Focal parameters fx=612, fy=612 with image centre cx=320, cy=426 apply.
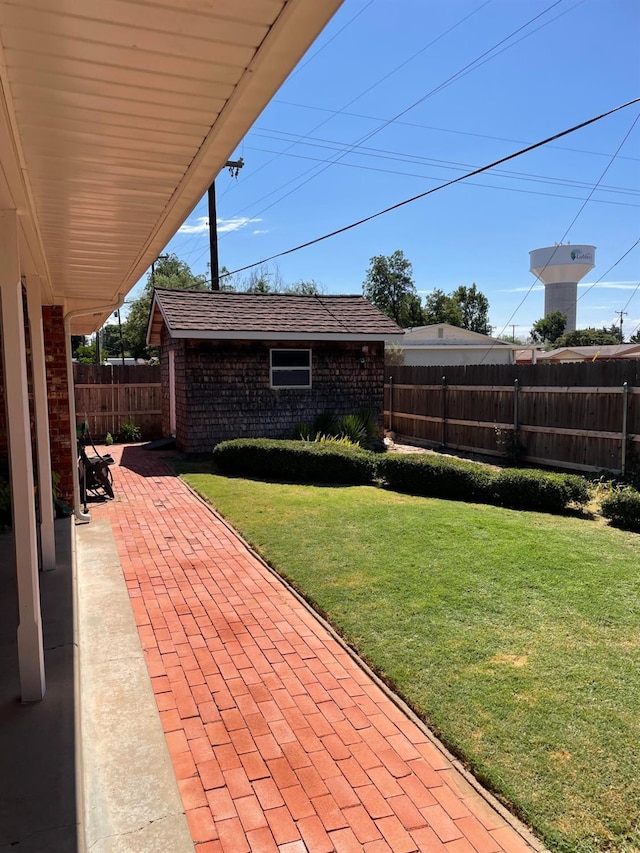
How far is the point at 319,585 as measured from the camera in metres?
5.58

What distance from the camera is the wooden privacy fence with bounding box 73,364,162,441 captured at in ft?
56.4

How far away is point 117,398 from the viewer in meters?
17.5

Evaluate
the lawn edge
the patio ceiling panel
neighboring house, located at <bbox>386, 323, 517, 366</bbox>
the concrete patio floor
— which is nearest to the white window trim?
the lawn edge

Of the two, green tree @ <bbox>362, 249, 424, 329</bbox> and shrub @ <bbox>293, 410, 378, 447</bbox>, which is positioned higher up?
green tree @ <bbox>362, 249, 424, 329</bbox>

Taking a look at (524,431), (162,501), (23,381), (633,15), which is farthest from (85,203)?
(524,431)

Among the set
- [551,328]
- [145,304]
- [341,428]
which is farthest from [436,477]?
[551,328]

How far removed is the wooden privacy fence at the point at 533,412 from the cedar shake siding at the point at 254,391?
1594 mm

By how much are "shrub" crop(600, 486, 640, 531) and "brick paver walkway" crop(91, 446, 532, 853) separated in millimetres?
4830

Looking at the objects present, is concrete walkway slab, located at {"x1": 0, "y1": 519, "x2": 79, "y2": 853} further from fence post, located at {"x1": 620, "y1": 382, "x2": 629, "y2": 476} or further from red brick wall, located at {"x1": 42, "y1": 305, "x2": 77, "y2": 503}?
fence post, located at {"x1": 620, "y1": 382, "x2": 629, "y2": 476}

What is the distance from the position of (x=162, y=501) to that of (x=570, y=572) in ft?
20.1

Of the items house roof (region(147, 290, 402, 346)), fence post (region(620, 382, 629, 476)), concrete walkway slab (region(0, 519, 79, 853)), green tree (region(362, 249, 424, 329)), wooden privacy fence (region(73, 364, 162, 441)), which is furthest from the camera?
green tree (region(362, 249, 424, 329))

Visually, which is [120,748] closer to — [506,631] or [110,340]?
[506,631]

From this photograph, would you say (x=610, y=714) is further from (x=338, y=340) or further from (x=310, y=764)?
(x=338, y=340)

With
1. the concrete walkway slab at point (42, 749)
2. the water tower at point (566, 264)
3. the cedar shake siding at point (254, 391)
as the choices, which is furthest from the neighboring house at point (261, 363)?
the water tower at point (566, 264)
